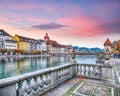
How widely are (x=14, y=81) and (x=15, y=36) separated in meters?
99.4

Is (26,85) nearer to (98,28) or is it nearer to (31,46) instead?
(98,28)

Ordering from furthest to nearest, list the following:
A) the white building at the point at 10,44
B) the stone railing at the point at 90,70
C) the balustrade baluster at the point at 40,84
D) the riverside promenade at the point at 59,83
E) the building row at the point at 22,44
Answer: the white building at the point at 10,44 < the building row at the point at 22,44 < the stone railing at the point at 90,70 < the balustrade baluster at the point at 40,84 < the riverside promenade at the point at 59,83

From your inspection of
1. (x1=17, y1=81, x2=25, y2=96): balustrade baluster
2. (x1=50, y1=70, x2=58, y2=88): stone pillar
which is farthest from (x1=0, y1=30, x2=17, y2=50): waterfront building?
(x1=17, y1=81, x2=25, y2=96): balustrade baluster

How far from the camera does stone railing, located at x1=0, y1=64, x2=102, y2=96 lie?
118 inches

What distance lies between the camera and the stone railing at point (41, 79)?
299cm

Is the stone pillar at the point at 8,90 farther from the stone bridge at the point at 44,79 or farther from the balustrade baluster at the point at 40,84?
the balustrade baluster at the point at 40,84

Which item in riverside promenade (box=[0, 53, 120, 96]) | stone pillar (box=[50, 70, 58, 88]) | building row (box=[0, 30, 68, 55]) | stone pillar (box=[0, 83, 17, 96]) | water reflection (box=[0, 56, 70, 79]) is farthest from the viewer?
building row (box=[0, 30, 68, 55])

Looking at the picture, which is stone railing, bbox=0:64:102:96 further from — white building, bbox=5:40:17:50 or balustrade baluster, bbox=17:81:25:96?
white building, bbox=5:40:17:50

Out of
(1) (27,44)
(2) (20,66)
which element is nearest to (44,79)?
(2) (20,66)

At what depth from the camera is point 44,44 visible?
395 ft

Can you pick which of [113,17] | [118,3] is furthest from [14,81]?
[113,17]

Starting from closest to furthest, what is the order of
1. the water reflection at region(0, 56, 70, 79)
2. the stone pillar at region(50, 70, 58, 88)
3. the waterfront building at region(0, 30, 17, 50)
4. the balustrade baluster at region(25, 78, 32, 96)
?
1. the balustrade baluster at region(25, 78, 32, 96)
2. the stone pillar at region(50, 70, 58, 88)
3. the water reflection at region(0, 56, 70, 79)
4. the waterfront building at region(0, 30, 17, 50)

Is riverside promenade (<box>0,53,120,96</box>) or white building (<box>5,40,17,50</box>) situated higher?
white building (<box>5,40,17,50</box>)

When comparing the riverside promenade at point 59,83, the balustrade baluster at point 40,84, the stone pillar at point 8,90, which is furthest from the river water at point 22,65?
the stone pillar at point 8,90
